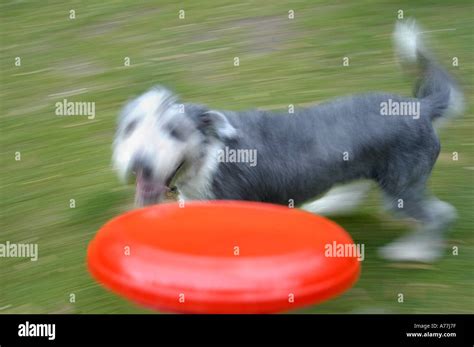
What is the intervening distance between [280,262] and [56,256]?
233 cm

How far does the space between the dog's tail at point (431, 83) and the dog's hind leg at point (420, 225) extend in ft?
2.08

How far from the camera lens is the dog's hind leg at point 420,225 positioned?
614 centimetres

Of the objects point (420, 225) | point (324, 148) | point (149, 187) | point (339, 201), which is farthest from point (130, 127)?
point (420, 225)

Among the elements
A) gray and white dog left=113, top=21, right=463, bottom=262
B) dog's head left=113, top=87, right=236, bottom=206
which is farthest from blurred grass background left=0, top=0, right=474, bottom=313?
dog's head left=113, top=87, right=236, bottom=206

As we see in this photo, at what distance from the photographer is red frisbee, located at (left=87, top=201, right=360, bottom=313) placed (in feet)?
15.3

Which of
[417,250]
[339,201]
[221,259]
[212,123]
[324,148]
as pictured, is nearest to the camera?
[221,259]

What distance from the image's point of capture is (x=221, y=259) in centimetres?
489

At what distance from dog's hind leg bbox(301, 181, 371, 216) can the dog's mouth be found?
131 cm

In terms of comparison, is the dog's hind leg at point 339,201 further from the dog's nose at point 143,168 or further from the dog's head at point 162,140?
the dog's nose at point 143,168

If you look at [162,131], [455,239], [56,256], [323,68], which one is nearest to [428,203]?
[455,239]

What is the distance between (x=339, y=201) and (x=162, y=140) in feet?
6.31

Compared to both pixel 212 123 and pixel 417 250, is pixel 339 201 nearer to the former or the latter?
pixel 417 250

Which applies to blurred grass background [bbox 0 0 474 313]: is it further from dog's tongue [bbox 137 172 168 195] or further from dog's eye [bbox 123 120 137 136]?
dog's eye [bbox 123 120 137 136]

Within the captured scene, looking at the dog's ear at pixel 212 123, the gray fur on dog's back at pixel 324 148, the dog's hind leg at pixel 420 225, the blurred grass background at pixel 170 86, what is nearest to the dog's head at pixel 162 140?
the dog's ear at pixel 212 123
